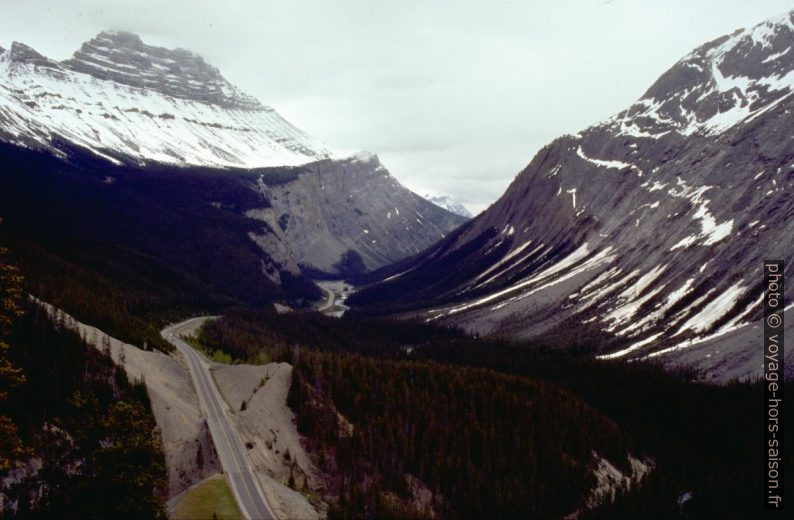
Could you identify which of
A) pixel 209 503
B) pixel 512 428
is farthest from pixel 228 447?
pixel 512 428

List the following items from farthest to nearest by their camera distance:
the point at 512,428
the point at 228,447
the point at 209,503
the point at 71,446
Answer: the point at 512,428
the point at 228,447
the point at 71,446
the point at 209,503

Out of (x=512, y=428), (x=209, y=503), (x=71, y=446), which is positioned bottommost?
(x=512, y=428)

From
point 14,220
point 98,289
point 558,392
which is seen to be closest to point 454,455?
point 558,392

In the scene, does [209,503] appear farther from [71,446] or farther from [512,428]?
[512,428]

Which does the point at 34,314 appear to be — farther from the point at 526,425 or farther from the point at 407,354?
the point at 407,354

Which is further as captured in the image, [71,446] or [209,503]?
[71,446]

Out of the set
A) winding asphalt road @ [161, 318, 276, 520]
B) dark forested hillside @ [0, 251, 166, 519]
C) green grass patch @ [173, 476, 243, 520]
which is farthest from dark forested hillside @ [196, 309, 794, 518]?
dark forested hillside @ [0, 251, 166, 519]
